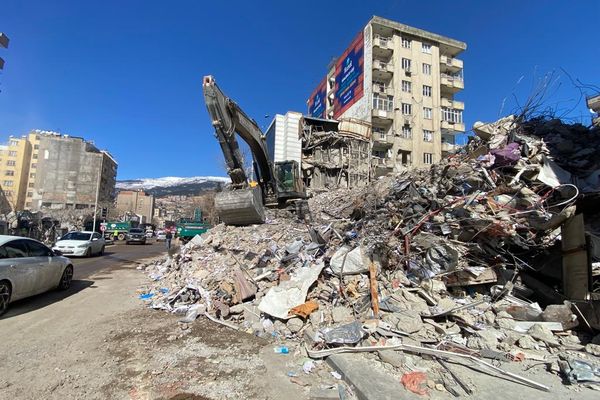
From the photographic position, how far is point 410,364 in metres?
4.66

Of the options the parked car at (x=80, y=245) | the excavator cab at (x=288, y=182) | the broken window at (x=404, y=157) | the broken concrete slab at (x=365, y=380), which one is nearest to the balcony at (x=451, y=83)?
the broken window at (x=404, y=157)

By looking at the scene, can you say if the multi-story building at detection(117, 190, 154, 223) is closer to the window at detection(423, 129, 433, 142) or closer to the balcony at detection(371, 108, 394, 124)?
the balcony at detection(371, 108, 394, 124)

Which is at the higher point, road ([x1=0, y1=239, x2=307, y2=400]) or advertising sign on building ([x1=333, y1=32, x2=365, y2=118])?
advertising sign on building ([x1=333, y1=32, x2=365, y2=118])

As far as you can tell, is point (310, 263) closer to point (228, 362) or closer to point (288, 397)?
point (228, 362)

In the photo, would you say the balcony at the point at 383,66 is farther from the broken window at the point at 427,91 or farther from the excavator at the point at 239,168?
the excavator at the point at 239,168

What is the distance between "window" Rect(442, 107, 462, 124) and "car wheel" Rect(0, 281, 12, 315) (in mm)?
47490

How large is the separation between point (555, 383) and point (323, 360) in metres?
2.87

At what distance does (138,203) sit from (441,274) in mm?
126522

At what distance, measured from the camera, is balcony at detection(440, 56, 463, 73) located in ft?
155

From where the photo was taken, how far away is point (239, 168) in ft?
38.3

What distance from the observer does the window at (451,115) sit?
152 feet

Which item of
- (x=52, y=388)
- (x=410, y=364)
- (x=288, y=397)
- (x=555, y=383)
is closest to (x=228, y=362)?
(x=288, y=397)

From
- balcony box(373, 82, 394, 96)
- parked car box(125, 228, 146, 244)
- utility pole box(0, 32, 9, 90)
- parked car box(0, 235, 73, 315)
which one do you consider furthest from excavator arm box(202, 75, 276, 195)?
balcony box(373, 82, 394, 96)

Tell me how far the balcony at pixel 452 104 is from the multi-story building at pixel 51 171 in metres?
81.0
